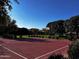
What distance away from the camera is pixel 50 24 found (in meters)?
87.8

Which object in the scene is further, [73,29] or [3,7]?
[73,29]

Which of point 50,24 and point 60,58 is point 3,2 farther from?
point 50,24

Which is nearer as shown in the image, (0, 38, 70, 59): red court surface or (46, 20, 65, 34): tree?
(0, 38, 70, 59): red court surface

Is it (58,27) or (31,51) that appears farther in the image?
(58,27)

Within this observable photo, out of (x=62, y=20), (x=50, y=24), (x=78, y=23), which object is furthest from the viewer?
(x=50, y=24)

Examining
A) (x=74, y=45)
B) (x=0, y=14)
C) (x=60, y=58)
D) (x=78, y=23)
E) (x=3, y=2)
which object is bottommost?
(x=60, y=58)

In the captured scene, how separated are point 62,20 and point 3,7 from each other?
76476 millimetres

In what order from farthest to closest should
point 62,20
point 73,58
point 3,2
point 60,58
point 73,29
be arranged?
point 62,20 → point 73,29 → point 60,58 → point 73,58 → point 3,2

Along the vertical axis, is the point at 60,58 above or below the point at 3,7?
below

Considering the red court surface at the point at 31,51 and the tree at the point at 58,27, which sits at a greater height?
the tree at the point at 58,27

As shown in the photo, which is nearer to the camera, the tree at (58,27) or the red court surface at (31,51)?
the red court surface at (31,51)

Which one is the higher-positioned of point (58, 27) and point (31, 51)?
point (58, 27)

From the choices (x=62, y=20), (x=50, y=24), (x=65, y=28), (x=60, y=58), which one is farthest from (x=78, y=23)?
(x=60, y=58)

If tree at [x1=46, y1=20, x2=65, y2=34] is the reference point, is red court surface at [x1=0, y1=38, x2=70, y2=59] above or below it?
below
